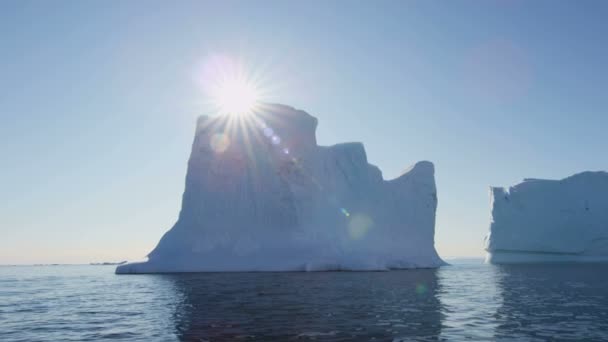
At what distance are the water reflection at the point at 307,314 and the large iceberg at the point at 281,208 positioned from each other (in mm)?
13678

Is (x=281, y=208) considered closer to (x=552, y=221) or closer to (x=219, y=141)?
(x=219, y=141)

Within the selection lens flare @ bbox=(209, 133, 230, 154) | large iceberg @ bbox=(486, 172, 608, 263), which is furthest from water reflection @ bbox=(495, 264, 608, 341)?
large iceberg @ bbox=(486, 172, 608, 263)

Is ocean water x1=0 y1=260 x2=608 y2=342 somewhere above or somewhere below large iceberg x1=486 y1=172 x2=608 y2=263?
below

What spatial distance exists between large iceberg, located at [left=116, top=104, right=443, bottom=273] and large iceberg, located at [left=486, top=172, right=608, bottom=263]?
16.5 meters

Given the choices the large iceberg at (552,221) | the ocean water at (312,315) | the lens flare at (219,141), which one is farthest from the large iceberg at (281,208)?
the large iceberg at (552,221)

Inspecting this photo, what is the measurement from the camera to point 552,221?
5591 centimetres

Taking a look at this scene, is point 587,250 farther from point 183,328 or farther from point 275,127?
point 183,328

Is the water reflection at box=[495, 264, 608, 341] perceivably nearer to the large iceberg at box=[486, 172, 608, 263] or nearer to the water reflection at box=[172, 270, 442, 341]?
the water reflection at box=[172, 270, 442, 341]

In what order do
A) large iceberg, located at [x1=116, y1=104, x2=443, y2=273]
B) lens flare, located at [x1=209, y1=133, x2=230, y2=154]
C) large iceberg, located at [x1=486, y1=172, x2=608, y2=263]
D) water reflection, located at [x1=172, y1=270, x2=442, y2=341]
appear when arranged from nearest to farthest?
water reflection, located at [x1=172, y1=270, x2=442, y2=341]
large iceberg, located at [x1=116, y1=104, x2=443, y2=273]
lens flare, located at [x1=209, y1=133, x2=230, y2=154]
large iceberg, located at [x1=486, y1=172, x2=608, y2=263]

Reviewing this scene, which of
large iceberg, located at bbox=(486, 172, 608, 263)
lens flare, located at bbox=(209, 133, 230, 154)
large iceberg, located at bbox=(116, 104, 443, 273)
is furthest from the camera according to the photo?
large iceberg, located at bbox=(486, 172, 608, 263)

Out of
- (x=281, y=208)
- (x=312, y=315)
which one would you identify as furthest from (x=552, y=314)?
(x=281, y=208)

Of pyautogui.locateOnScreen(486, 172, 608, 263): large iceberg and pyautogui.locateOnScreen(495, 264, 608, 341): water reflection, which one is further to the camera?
pyautogui.locateOnScreen(486, 172, 608, 263): large iceberg

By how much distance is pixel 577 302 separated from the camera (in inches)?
600

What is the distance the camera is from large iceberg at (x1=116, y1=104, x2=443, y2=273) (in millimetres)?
32844
